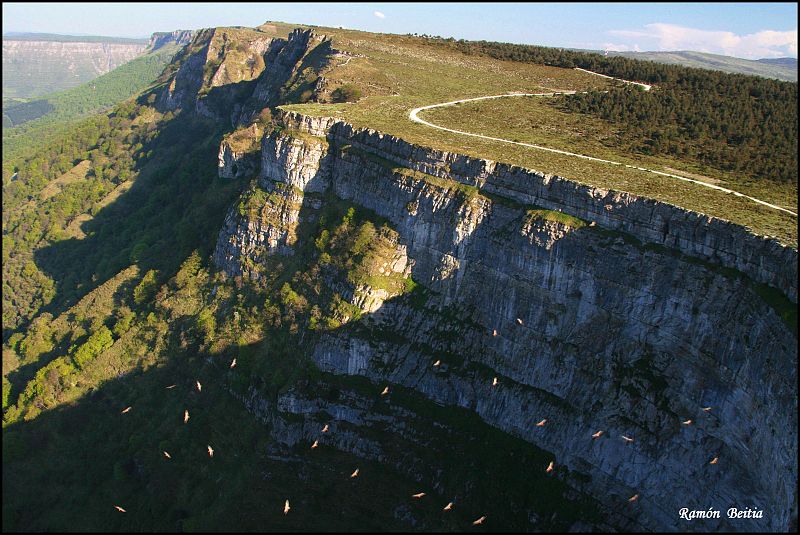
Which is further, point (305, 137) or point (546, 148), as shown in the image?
point (305, 137)

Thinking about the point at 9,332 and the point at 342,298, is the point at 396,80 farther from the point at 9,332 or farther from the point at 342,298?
the point at 9,332

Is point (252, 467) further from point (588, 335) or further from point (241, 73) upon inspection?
point (241, 73)

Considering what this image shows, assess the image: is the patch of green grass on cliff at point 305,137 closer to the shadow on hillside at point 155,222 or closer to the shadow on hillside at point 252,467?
the shadow on hillside at point 155,222

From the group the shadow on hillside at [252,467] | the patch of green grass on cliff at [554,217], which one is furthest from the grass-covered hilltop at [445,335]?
the patch of green grass on cliff at [554,217]

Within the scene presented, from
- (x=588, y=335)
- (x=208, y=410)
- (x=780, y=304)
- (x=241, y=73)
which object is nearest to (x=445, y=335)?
(x=588, y=335)

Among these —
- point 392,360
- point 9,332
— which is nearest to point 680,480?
point 392,360

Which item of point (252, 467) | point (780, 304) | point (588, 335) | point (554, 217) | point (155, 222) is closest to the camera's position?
point (780, 304)

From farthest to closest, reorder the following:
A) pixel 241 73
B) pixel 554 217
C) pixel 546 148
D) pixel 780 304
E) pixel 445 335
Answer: pixel 241 73
pixel 546 148
pixel 445 335
pixel 554 217
pixel 780 304
